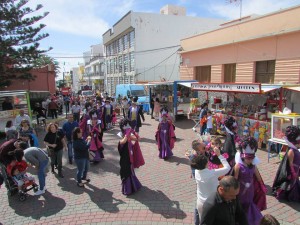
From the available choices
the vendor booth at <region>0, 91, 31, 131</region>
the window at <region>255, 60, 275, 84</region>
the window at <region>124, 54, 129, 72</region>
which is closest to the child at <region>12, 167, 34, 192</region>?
the vendor booth at <region>0, 91, 31, 131</region>

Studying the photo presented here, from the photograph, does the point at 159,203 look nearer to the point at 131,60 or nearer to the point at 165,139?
the point at 165,139

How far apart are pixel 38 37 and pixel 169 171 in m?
16.9

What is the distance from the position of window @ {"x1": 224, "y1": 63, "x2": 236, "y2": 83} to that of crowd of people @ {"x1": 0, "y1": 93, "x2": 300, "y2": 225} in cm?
963

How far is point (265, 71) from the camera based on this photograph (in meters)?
14.3

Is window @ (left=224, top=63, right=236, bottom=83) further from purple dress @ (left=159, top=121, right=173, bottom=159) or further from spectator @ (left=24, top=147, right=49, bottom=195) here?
spectator @ (left=24, top=147, right=49, bottom=195)

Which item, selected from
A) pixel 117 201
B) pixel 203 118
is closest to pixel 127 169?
pixel 117 201

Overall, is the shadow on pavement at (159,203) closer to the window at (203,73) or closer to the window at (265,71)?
the window at (265,71)

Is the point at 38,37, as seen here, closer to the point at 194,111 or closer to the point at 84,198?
the point at 194,111

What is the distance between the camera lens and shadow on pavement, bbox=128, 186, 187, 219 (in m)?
4.91

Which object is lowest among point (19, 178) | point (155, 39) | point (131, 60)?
point (19, 178)

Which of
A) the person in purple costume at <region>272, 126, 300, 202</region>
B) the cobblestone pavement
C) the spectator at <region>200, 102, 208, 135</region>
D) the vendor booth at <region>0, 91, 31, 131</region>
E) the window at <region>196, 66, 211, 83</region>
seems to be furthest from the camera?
the window at <region>196, 66, 211, 83</region>

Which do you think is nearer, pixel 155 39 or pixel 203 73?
pixel 203 73

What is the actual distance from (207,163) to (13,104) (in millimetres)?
11885

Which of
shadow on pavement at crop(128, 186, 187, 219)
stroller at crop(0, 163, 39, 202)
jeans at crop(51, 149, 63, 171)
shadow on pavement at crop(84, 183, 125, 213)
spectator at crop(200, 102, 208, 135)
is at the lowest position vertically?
shadow on pavement at crop(84, 183, 125, 213)
